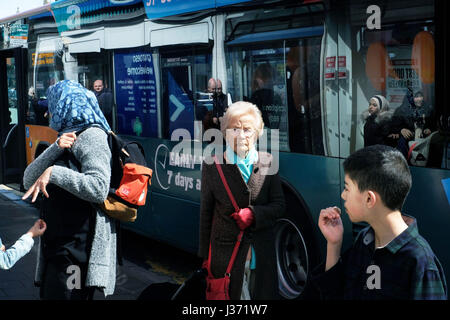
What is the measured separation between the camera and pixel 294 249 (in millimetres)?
5605

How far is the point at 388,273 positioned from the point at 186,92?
4365 millimetres

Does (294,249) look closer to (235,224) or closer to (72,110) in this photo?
(235,224)

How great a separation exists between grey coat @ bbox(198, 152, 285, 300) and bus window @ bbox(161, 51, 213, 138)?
2.37 meters

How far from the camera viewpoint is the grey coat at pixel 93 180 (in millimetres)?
3359

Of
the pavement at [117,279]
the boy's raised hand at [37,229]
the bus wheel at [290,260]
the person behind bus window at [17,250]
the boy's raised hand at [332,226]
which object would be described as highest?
the boy's raised hand at [332,226]

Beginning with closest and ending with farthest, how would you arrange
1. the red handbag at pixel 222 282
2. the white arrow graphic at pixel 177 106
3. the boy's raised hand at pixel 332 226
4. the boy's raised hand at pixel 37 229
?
the boy's raised hand at pixel 332 226 → the boy's raised hand at pixel 37 229 → the red handbag at pixel 222 282 → the white arrow graphic at pixel 177 106

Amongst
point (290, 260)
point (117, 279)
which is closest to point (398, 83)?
point (290, 260)

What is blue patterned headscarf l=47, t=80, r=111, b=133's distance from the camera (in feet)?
11.7

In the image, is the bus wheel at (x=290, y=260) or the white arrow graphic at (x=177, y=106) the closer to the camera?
the bus wheel at (x=290, y=260)

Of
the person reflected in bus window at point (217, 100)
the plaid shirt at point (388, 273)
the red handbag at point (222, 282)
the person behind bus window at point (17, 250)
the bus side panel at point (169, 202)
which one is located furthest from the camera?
the bus side panel at point (169, 202)

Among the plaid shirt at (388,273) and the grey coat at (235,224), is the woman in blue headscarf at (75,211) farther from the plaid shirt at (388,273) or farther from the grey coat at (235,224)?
the plaid shirt at (388,273)

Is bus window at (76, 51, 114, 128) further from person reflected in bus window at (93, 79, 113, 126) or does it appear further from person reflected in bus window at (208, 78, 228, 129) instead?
person reflected in bus window at (208, 78, 228, 129)

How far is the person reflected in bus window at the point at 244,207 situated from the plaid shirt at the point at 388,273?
117 centimetres

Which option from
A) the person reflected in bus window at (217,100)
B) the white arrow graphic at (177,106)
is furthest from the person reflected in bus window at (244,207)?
the white arrow graphic at (177,106)
